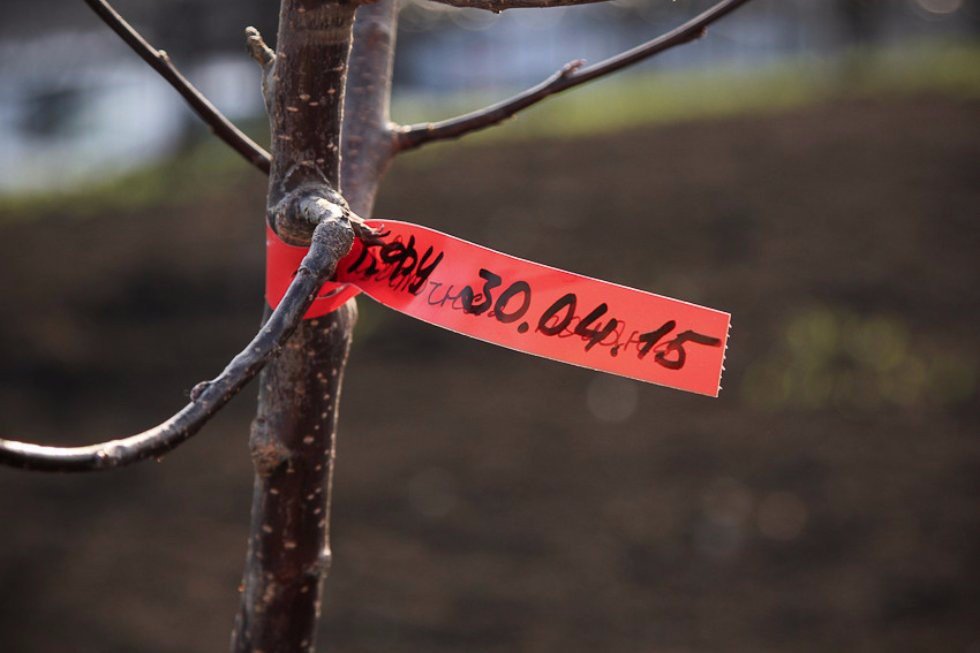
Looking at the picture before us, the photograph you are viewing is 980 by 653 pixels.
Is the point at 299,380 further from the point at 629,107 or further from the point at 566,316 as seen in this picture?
the point at 629,107

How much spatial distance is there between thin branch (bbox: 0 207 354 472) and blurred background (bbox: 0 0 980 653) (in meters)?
2.79

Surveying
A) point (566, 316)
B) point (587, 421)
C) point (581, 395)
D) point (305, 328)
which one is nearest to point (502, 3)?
point (566, 316)

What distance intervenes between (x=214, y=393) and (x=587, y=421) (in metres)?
4.03

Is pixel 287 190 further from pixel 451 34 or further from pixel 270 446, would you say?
pixel 451 34

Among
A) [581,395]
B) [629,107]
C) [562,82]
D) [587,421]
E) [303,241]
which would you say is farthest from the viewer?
A: [629,107]

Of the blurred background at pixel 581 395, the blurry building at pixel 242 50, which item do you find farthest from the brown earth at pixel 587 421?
the blurry building at pixel 242 50

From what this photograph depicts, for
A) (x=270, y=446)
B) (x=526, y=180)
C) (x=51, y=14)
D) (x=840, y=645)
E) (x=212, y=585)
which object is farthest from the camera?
(x=51, y=14)

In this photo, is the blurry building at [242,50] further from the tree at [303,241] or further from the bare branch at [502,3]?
the bare branch at [502,3]

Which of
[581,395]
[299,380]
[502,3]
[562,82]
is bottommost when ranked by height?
[299,380]

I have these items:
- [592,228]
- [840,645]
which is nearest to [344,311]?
[840,645]

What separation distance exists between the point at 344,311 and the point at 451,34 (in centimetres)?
984

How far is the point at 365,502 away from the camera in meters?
4.34

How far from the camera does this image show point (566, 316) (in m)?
1.07

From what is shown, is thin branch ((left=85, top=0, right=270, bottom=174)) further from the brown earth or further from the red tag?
the brown earth
